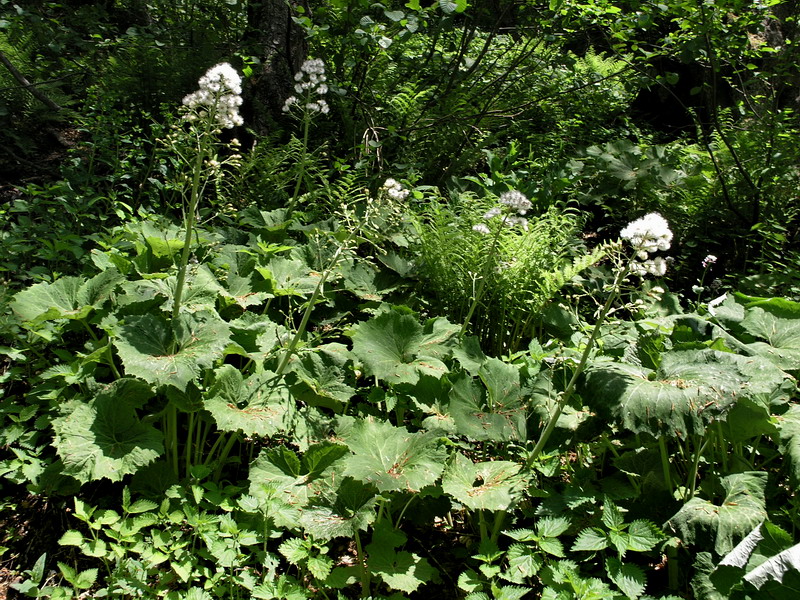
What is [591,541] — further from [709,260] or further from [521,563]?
[709,260]

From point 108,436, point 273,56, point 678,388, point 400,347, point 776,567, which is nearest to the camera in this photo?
point 776,567

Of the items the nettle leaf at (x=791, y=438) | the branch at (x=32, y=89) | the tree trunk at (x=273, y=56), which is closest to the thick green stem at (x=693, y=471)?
the nettle leaf at (x=791, y=438)

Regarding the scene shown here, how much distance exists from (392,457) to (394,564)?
14.0 inches

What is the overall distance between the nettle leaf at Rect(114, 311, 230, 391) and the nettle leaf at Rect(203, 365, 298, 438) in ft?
0.39

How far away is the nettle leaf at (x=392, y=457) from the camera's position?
2.00m

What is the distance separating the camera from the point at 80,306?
8.69 ft

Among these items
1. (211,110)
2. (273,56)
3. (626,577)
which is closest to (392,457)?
(626,577)

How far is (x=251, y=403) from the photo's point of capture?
7.54ft

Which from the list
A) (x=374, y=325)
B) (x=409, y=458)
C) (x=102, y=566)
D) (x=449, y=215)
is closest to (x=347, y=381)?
(x=374, y=325)

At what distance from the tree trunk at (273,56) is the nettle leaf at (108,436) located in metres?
3.01

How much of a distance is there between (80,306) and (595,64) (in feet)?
21.0

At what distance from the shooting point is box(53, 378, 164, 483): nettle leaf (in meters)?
2.09

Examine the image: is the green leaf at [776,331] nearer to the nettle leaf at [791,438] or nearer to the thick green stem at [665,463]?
the nettle leaf at [791,438]

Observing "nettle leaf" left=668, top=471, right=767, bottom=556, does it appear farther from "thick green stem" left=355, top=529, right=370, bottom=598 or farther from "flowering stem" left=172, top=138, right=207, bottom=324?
"flowering stem" left=172, top=138, right=207, bottom=324
